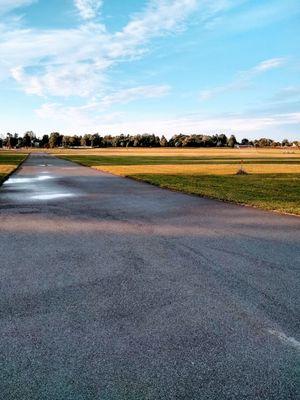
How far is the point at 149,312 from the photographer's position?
472cm

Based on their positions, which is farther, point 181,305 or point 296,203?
point 296,203

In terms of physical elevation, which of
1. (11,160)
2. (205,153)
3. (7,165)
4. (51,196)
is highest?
(51,196)

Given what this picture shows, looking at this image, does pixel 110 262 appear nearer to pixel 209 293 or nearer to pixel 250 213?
pixel 209 293

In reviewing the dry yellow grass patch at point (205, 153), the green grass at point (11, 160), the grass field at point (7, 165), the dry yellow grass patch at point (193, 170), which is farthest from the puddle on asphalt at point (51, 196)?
the dry yellow grass patch at point (205, 153)

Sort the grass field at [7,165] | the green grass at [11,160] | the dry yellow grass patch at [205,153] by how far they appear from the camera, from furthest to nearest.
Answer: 1. the dry yellow grass patch at [205,153]
2. the green grass at [11,160]
3. the grass field at [7,165]

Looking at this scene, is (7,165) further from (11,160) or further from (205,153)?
(205,153)

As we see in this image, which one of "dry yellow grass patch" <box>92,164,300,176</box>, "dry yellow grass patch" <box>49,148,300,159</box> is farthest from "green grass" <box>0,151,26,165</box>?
"dry yellow grass patch" <box>49,148,300,159</box>

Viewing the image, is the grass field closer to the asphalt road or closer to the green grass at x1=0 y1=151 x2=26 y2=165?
the green grass at x1=0 y1=151 x2=26 y2=165

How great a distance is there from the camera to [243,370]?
350 centimetres

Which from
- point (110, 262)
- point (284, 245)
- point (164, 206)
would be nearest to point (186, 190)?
point (164, 206)

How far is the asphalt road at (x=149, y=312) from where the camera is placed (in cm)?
333

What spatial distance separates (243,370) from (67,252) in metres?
4.68

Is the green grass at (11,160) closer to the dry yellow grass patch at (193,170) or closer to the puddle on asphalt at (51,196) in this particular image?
the dry yellow grass patch at (193,170)

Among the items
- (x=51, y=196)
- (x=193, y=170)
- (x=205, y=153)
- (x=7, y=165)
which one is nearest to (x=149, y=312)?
(x=51, y=196)
